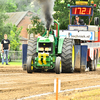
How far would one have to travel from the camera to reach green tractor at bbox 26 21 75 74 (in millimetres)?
14095

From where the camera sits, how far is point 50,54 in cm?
1433

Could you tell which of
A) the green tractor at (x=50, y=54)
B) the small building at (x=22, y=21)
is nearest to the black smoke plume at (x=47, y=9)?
the green tractor at (x=50, y=54)

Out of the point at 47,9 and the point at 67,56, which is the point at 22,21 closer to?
the point at 47,9

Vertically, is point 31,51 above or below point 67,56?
above

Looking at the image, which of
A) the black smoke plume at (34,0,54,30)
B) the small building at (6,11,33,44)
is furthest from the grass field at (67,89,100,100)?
the small building at (6,11,33,44)

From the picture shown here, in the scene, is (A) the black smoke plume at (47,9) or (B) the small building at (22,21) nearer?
(A) the black smoke plume at (47,9)

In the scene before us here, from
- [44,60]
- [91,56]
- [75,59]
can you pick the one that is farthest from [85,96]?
[91,56]

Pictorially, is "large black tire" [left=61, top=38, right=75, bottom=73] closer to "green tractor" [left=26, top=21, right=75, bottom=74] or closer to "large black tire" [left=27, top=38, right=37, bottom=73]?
"green tractor" [left=26, top=21, right=75, bottom=74]

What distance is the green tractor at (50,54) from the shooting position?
14.1 metres

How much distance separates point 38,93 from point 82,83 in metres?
2.58

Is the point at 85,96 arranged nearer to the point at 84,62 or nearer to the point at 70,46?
the point at 70,46

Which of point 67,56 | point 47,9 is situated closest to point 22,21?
point 47,9

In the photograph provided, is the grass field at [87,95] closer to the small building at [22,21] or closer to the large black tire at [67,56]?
the large black tire at [67,56]

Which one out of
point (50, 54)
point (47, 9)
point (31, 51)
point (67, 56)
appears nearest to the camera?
point (50, 54)
